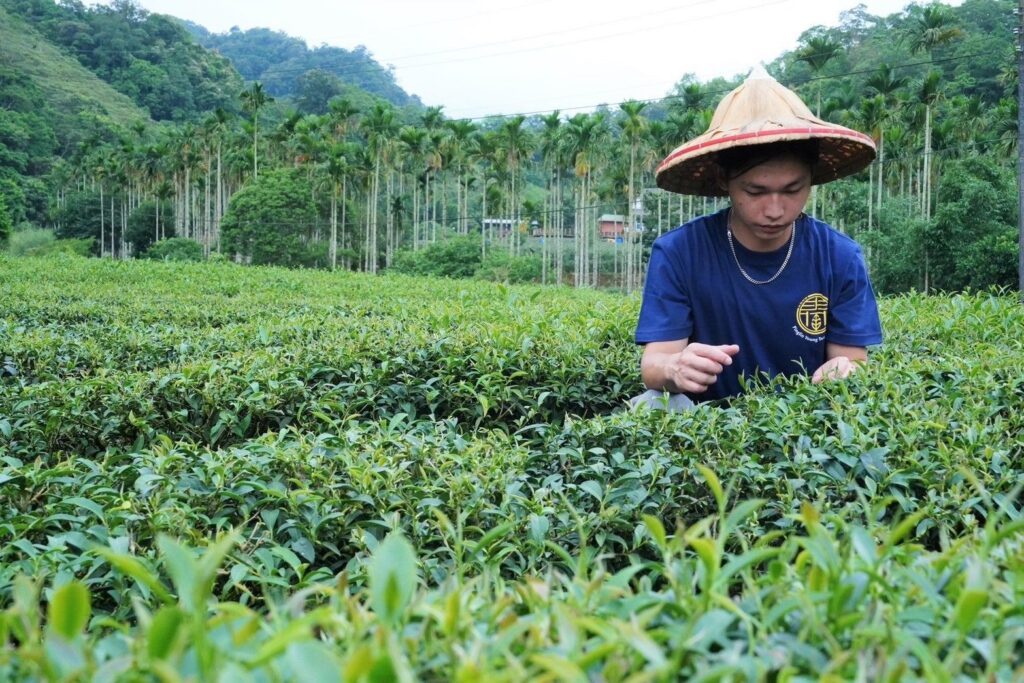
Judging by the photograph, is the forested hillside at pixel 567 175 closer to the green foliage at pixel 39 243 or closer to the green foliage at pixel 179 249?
the green foliage at pixel 179 249

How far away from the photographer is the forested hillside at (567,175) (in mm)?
31203

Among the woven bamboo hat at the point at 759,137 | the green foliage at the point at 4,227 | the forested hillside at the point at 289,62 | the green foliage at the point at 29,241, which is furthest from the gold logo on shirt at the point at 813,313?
the forested hillside at the point at 289,62

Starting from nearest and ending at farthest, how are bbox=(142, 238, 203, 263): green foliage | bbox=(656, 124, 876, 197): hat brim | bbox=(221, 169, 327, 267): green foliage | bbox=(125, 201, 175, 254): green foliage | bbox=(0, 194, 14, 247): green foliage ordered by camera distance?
1. bbox=(656, 124, 876, 197): hat brim
2. bbox=(0, 194, 14, 247): green foliage
3. bbox=(221, 169, 327, 267): green foliage
4. bbox=(142, 238, 203, 263): green foliage
5. bbox=(125, 201, 175, 254): green foliage

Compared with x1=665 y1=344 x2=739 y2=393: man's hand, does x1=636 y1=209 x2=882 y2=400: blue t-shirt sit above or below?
above

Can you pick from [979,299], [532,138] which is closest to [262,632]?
[979,299]

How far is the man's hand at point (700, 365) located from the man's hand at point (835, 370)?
1.18 ft

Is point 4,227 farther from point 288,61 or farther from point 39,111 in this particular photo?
point 288,61

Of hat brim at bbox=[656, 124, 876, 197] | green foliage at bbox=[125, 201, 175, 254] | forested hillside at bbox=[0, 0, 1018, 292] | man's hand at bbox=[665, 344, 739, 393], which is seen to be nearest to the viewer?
man's hand at bbox=[665, 344, 739, 393]

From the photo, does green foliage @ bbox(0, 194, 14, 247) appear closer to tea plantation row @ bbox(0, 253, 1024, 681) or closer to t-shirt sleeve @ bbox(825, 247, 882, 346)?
tea plantation row @ bbox(0, 253, 1024, 681)

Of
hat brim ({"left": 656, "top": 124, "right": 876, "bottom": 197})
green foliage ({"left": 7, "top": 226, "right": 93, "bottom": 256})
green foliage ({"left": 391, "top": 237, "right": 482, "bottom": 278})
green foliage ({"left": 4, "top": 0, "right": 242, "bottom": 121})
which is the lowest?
hat brim ({"left": 656, "top": 124, "right": 876, "bottom": 197})

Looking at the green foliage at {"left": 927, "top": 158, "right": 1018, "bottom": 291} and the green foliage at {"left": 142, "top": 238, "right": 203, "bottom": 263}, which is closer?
the green foliage at {"left": 927, "top": 158, "right": 1018, "bottom": 291}

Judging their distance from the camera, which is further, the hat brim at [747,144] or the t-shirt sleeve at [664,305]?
the t-shirt sleeve at [664,305]

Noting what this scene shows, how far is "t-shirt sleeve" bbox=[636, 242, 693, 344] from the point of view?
9.59 feet

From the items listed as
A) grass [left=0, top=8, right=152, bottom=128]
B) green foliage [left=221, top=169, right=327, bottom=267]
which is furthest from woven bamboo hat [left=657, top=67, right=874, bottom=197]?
grass [left=0, top=8, right=152, bottom=128]
